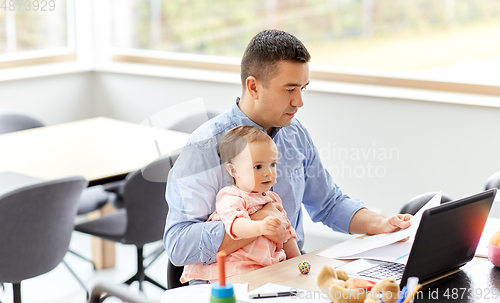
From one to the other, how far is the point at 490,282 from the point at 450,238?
0.15 metres

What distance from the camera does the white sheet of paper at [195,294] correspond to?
1219 millimetres

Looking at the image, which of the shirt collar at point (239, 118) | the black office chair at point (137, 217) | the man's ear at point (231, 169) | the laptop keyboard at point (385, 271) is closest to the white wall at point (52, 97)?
the black office chair at point (137, 217)

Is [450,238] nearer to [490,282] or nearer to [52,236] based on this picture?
[490,282]

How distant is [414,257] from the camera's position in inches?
48.1

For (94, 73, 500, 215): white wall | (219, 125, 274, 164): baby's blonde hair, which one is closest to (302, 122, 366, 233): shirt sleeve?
(219, 125, 274, 164): baby's blonde hair

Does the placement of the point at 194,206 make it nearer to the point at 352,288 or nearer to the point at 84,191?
the point at 352,288

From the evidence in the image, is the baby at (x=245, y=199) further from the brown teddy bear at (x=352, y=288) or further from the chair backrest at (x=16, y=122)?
the chair backrest at (x=16, y=122)

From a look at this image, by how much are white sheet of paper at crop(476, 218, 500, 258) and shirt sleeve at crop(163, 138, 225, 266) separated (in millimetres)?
673

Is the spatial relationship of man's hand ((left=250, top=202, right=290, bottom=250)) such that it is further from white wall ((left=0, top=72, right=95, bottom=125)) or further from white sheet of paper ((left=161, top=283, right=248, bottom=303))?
white wall ((left=0, top=72, right=95, bottom=125))

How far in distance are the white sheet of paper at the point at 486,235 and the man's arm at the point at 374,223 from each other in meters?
0.19

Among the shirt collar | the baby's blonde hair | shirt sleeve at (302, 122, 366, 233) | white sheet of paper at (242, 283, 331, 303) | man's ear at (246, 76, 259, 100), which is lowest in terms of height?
white sheet of paper at (242, 283, 331, 303)

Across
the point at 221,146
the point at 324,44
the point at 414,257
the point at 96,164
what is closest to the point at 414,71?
the point at 324,44

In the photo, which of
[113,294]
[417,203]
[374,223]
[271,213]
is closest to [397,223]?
[374,223]

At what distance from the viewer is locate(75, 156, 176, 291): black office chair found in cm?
254
